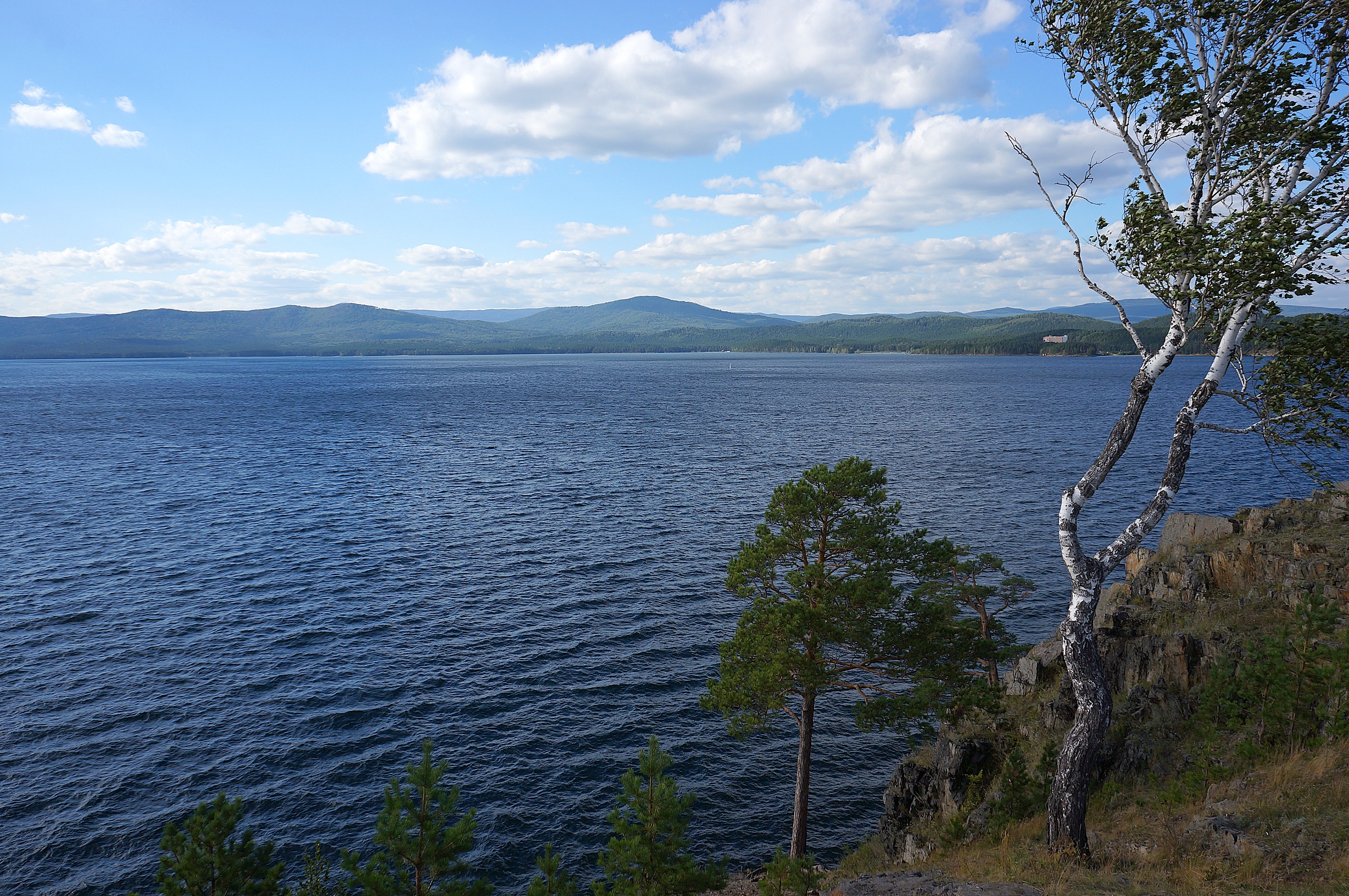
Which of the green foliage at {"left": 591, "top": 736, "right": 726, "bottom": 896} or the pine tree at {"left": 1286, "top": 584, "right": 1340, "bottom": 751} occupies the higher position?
the pine tree at {"left": 1286, "top": 584, "right": 1340, "bottom": 751}

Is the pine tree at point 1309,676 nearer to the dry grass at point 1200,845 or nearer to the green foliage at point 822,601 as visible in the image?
the dry grass at point 1200,845

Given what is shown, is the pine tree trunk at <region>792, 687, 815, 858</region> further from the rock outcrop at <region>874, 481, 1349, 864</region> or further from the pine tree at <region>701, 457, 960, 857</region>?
the rock outcrop at <region>874, 481, 1349, 864</region>

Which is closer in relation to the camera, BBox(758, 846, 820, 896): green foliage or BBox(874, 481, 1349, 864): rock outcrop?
BBox(758, 846, 820, 896): green foliage

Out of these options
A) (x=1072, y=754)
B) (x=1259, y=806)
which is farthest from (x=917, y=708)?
(x=1259, y=806)

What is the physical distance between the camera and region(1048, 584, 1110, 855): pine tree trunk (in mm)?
16969

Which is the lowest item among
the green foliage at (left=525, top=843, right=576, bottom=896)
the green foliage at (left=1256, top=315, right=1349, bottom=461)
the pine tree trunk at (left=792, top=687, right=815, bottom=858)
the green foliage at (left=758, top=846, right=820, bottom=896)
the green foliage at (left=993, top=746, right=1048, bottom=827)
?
the pine tree trunk at (left=792, top=687, right=815, bottom=858)

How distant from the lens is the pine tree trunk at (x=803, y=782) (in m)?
25.3

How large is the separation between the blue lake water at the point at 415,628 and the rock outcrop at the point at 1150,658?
4210mm

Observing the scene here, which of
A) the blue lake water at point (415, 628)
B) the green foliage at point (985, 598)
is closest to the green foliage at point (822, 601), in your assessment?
the green foliage at point (985, 598)

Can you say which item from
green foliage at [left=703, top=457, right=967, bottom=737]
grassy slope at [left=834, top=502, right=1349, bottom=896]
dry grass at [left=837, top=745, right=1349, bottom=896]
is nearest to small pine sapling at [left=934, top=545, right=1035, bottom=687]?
green foliage at [left=703, top=457, right=967, bottom=737]

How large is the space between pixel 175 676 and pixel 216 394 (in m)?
194

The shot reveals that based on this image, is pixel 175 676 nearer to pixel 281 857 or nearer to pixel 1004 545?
pixel 281 857

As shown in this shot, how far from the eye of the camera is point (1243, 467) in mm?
77000

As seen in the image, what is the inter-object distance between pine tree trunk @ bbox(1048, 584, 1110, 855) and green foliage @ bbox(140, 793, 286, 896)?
57.0 ft
